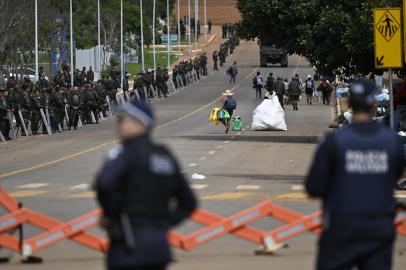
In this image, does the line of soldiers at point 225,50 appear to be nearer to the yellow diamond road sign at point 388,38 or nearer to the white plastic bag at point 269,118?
the white plastic bag at point 269,118

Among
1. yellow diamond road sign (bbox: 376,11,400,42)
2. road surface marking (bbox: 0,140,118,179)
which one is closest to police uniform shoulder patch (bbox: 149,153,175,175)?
yellow diamond road sign (bbox: 376,11,400,42)

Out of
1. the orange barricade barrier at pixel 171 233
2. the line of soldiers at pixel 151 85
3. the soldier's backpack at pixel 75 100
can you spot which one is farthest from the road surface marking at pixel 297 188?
the line of soldiers at pixel 151 85

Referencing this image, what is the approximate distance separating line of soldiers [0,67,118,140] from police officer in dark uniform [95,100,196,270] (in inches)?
1457

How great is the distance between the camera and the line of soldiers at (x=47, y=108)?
1832 inches

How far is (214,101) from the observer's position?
75250 millimetres

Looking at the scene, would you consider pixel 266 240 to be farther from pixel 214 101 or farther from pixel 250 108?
pixel 214 101

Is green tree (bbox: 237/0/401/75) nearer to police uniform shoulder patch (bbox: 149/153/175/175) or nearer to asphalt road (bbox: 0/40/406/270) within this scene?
asphalt road (bbox: 0/40/406/270)

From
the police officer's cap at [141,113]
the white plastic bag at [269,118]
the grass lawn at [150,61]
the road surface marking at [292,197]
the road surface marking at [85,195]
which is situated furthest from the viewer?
the grass lawn at [150,61]

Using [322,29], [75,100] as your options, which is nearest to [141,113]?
[322,29]

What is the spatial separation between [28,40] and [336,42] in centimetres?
3298

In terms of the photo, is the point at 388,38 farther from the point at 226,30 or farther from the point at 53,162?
the point at 226,30

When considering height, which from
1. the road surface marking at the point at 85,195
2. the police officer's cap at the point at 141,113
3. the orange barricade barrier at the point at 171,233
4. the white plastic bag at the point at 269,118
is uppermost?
the police officer's cap at the point at 141,113

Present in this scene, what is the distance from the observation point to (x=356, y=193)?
28.7ft

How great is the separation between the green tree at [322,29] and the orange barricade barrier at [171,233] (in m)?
25.1
